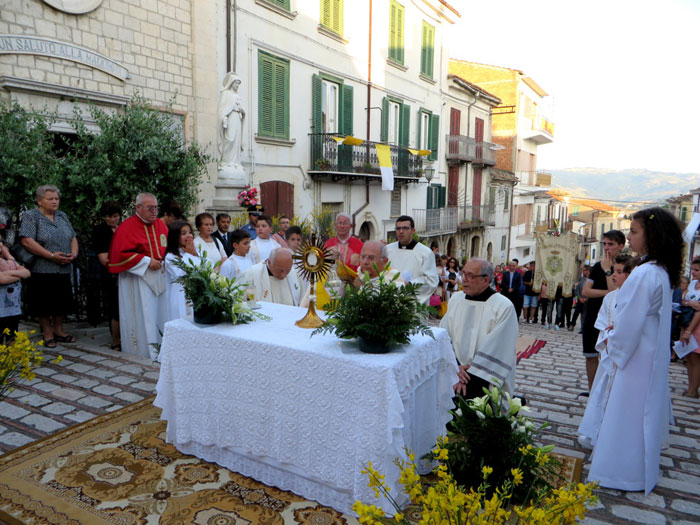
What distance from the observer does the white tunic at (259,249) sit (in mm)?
7051

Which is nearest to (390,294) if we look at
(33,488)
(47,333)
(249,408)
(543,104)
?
(249,408)

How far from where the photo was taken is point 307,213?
51.1 feet

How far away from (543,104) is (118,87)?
3285 cm

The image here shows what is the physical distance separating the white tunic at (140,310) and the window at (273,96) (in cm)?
815

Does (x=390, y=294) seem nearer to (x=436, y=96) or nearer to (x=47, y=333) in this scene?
(x=47, y=333)

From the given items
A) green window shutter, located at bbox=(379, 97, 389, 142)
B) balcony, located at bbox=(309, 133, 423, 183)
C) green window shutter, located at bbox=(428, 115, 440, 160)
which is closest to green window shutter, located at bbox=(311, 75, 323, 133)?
balcony, located at bbox=(309, 133, 423, 183)

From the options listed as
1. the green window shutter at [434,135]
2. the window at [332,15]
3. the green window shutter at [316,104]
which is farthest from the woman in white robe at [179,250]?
the green window shutter at [434,135]

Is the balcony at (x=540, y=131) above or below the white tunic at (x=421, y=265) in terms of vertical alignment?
above

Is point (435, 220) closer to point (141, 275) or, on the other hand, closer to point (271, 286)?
point (141, 275)

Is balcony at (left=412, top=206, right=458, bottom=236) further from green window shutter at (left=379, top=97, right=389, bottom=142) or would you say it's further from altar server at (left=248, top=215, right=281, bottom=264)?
altar server at (left=248, top=215, right=281, bottom=264)

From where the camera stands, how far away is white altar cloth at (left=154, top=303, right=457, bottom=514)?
2.93m

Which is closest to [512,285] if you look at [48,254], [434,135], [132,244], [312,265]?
[132,244]

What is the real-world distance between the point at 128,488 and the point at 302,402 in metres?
1.31

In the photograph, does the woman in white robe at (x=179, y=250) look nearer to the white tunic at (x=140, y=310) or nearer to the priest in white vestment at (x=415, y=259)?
the white tunic at (x=140, y=310)
